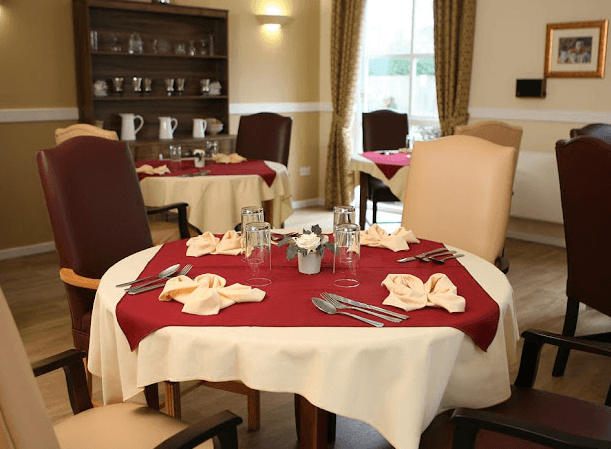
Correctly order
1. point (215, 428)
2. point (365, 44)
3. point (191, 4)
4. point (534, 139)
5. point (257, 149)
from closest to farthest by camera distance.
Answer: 1. point (215, 428)
2. point (257, 149)
3. point (534, 139)
4. point (191, 4)
5. point (365, 44)

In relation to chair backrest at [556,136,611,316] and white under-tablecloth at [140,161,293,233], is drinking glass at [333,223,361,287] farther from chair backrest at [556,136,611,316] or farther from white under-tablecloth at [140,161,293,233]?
white under-tablecloth at [140,161,293,233]

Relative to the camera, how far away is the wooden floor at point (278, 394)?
2680 mm

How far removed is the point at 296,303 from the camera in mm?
1802

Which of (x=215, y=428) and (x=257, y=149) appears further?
Answer: (x=257, y=149)

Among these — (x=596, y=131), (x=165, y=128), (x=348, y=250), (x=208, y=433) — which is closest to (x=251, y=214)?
(x=348, y=250)

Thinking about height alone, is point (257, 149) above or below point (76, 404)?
above

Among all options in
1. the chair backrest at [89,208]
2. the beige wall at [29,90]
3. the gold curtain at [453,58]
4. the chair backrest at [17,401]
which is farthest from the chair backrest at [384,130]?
the chair backrest at [17,401]

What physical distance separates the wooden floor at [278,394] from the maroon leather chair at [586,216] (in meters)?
0.27

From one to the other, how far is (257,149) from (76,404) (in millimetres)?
3620

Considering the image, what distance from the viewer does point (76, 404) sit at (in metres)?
1.82

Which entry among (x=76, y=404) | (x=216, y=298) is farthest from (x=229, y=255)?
(x=76, y=404)

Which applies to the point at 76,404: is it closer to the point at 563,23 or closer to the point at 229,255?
the point at 229,255

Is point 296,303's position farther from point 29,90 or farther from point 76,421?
point 29,90

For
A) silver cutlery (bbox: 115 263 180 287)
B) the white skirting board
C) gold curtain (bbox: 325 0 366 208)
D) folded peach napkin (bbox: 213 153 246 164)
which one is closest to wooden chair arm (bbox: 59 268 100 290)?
silver cutlery (bbox: 115 263 180 287)
